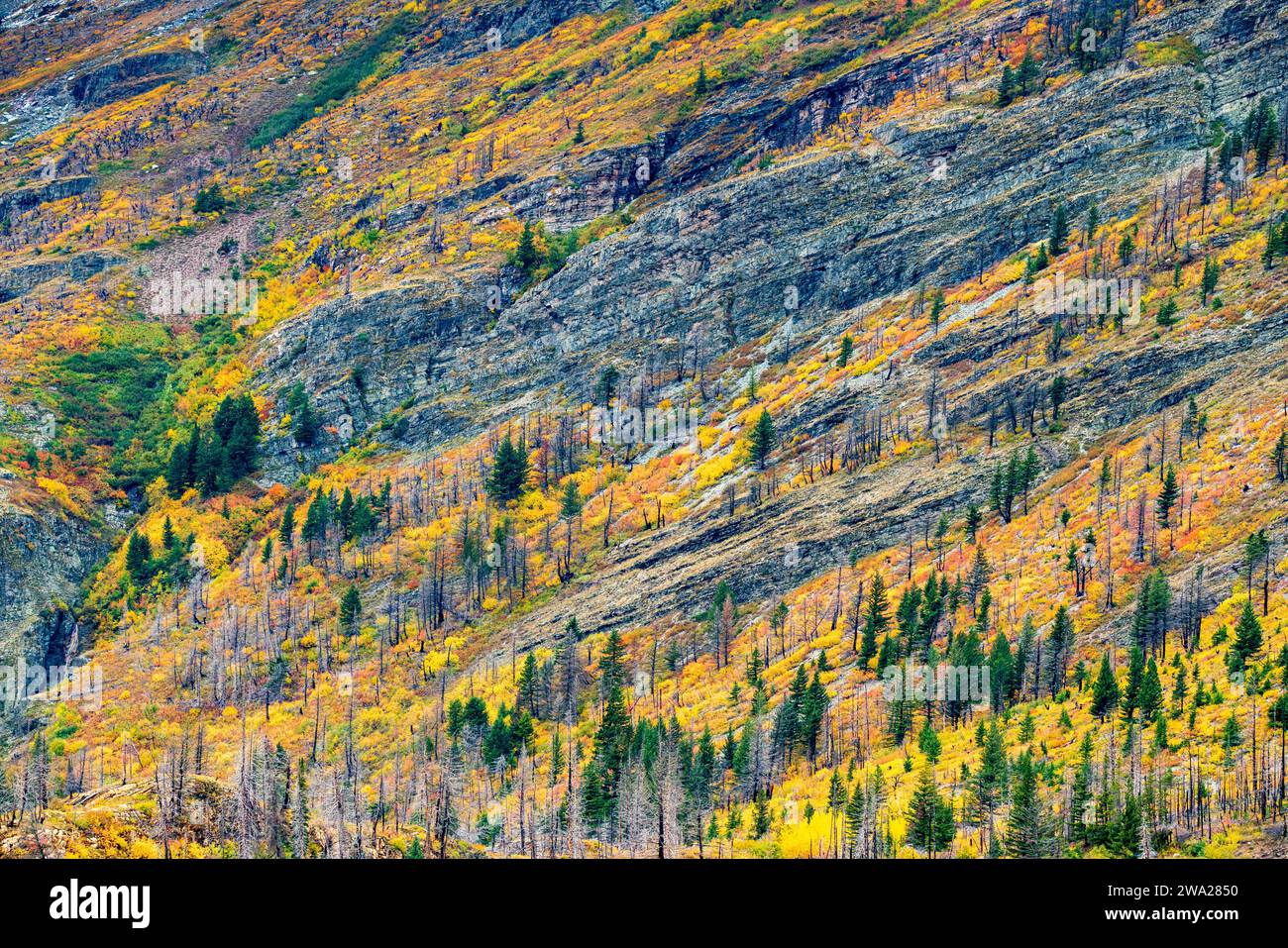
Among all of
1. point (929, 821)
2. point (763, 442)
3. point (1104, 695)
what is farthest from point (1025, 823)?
point (763, 442)

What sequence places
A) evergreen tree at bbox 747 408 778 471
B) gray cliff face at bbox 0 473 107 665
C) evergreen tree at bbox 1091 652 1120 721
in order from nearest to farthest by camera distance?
evergreen tree at bbox 1091 652 1120 721 < evergreen tree at bbox 747 408 778 471 < gray cliff face at bbox 0 473 107 665

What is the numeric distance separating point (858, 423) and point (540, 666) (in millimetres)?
43603

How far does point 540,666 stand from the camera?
160625 millimetres

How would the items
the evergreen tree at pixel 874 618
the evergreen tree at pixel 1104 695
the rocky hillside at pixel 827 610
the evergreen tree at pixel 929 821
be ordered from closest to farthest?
the evergreen tree at pixel 929 821
the rocky hillside at pixel 827 610
the evergreen tree at pixel 1104 695
the evergreen tree at pixel 874 618

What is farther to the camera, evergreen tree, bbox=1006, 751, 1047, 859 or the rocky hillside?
the rocky hillside

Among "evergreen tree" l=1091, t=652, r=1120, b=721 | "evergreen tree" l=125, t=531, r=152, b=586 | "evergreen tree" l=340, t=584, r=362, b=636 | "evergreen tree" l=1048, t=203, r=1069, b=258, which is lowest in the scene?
"evergreen tree" l=1091, t=652, r=1120, b=721

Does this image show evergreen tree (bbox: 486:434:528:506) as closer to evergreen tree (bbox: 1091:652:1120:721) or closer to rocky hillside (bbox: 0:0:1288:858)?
rocky hillside (bbox: 0:0:1288:858)

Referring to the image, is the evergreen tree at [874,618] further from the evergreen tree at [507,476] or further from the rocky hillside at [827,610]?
the evergreen tree at [507,476]

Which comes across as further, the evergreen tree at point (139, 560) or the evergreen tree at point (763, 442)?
the evergreen tree at point (139, 560)

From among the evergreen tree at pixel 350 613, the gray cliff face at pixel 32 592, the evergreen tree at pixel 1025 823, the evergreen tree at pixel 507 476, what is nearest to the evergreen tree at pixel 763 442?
the evergreen tree at pixel 507 476

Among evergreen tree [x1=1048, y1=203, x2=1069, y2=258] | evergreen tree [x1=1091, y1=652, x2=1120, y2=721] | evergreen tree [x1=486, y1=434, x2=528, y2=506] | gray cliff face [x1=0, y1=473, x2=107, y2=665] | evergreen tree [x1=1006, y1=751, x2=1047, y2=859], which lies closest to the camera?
evergreen tree [x1=1006, y1=751, x2=1047, y2=859]

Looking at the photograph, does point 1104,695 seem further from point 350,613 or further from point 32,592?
point 32,592

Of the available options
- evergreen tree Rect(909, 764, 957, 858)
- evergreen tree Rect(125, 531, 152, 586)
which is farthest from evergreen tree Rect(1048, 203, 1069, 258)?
evergreen tree Rect(125, 531, 152, 586)

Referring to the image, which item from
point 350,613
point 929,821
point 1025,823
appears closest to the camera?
point 1025,823
